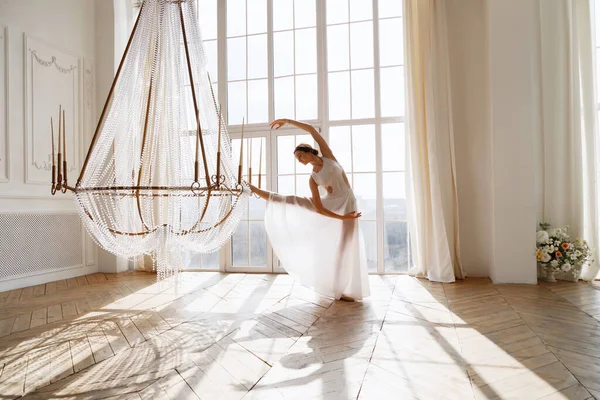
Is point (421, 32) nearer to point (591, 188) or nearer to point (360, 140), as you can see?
point (360, 140)

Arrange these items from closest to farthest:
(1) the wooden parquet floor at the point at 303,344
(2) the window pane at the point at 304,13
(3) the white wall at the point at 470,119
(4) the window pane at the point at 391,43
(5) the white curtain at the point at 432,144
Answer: (1) the wooden parquet floor at the point at 303,344
(5) the white curtain at the point at 432,144
(3) the white wall at the point at 470,119
(4) the window pane at the point at 391,43
(2) the window pane at the point at 304,13

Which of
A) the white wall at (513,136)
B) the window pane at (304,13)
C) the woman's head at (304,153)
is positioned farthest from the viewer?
the window pane at (304,13)

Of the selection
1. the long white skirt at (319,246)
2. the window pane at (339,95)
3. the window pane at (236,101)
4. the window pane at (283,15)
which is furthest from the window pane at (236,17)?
the long white skirt at (319,246)

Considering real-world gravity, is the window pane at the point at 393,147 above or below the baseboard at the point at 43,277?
above

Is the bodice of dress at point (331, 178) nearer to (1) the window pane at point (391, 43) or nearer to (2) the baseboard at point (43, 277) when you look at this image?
(1) the window pane at point (391, 43)

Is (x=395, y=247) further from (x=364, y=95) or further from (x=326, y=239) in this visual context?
(x=364, y=95)

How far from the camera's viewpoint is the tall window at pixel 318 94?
4.91 meters

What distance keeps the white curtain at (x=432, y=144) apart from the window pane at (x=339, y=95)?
2.66 feet

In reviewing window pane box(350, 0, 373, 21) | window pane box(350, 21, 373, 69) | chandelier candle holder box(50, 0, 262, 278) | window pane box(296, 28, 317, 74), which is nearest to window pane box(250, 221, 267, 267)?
window pane box(296, 28, 317, 74)

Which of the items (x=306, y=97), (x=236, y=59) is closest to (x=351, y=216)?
(x=306, y=97)

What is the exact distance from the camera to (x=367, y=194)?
16.3 feet

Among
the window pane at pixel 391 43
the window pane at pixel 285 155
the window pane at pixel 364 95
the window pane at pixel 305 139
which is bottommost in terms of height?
the window pane at pixel 285 155

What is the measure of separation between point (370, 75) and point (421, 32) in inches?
29.9

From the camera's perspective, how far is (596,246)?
13.9ft
